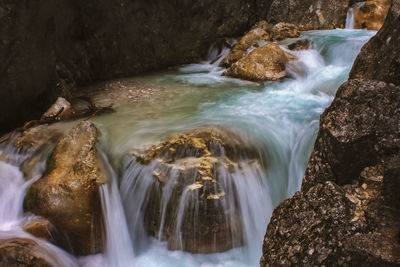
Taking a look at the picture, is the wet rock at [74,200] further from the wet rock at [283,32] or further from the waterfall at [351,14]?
the waterfall at [351,14]

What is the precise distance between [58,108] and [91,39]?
101 inches

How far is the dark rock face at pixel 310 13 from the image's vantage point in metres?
10.8

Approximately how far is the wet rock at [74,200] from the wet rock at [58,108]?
1.57m

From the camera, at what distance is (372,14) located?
10266 mm

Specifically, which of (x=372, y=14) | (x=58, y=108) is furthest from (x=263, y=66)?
(x=372, y=14)

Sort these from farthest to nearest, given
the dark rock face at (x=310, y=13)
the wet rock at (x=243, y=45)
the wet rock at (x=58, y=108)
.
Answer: the dark rock face at (x=310, y=13)
the wet rock at (x=243, y=45)
the wet rock at (x=58, y=108)

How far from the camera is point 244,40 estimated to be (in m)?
9.04

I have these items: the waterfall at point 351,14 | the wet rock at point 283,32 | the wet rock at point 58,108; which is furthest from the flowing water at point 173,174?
the waterfall at point 351,14

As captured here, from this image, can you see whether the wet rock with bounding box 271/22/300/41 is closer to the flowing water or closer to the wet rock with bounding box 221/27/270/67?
the wet rock with bounding box 221/27/270/67

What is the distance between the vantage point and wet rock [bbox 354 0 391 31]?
10156mm

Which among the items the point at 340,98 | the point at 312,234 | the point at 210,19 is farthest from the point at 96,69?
the point at 312,234

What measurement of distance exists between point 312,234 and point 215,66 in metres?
7.06

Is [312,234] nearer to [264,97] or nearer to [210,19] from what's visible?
[264,97]

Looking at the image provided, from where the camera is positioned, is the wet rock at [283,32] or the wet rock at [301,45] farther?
the wet rock at [283,32]
